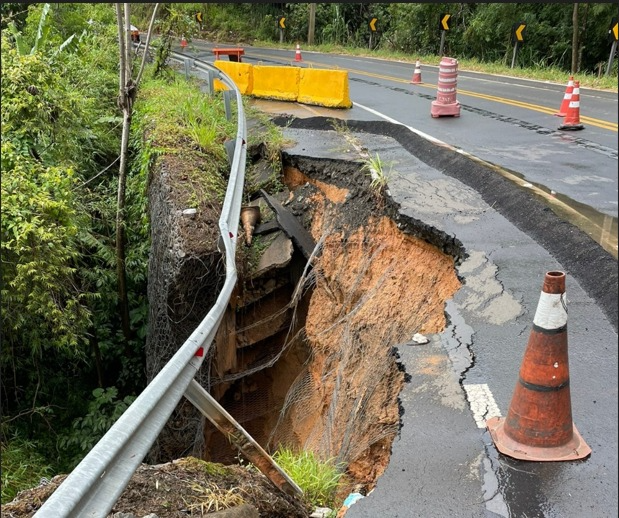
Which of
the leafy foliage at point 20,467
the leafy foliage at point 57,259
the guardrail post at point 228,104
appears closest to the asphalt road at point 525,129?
the guardrail post at point 228,104

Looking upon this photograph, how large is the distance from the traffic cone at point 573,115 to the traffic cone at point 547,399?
7.94 meters

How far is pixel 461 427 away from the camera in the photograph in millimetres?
3559

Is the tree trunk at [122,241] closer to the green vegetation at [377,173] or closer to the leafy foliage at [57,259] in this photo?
the leafy foliage at [57,259]

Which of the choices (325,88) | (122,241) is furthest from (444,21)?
(122,241)

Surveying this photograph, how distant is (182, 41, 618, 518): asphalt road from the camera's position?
3.06 meters

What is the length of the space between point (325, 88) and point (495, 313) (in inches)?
409

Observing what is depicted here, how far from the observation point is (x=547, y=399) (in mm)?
3281

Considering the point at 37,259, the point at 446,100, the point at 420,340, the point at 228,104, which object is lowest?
the point at 37,259

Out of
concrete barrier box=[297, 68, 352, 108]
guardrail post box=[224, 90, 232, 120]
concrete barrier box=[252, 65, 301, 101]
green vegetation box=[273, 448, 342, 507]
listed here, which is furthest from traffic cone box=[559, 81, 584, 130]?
green vegetation box=[273, 448, 342, 507]

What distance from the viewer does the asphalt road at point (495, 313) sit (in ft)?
10.1

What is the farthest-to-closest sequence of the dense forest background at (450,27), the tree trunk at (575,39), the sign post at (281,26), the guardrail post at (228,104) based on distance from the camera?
the sign post at (281,26) < the dense forest background at (450,27) < the tree trunk at (575,39) < the guardrail post at (228,104)

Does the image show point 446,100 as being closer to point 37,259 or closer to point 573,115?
point 573,115

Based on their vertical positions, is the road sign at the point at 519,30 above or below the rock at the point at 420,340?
above

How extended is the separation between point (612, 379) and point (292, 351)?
455 centimetres
